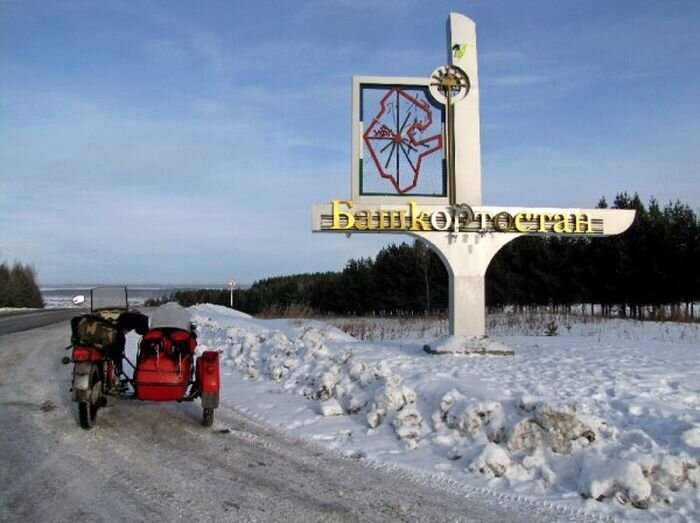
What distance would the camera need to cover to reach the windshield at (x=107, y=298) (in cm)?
833

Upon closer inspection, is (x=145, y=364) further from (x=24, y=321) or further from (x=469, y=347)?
(x=24, y=321)

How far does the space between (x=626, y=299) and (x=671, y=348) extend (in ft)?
82.9

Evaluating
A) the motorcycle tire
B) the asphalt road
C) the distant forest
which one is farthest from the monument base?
the asphalt road

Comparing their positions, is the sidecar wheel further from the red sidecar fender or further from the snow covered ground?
the snow covered ground

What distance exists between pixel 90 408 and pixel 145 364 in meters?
0.86

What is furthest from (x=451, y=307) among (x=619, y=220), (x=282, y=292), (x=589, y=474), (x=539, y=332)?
(x=282, y=292)

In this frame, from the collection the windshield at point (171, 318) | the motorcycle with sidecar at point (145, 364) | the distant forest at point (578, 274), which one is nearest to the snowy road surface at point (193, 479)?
the motorcycle with sidecar at point (145, 364)

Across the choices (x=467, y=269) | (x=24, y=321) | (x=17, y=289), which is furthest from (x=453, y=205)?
(x=17, y=289)

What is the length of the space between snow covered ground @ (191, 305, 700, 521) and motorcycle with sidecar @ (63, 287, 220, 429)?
1.15m

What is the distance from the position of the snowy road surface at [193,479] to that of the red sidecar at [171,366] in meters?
0.46

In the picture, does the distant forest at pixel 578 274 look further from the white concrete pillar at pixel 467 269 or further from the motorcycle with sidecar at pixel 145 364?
the motorcycle with sidecar at pixel 145 364

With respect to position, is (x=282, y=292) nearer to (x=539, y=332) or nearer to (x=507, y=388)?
(x=539, y=332)

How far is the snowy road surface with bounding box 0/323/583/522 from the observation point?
4.80 m

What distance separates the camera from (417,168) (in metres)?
13.8
